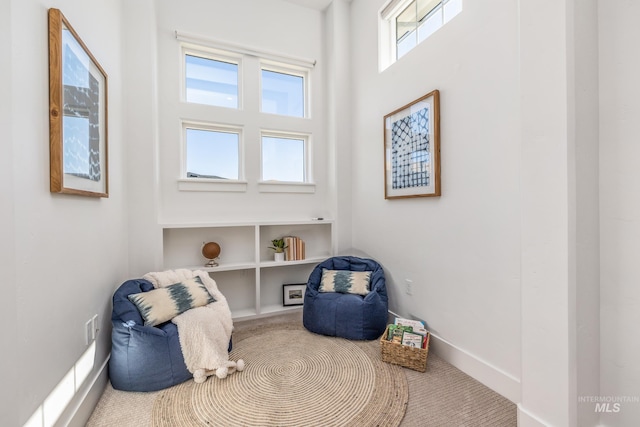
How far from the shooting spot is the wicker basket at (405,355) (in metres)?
1.79

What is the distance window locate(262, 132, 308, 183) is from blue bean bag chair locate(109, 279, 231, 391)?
1786 millimetres

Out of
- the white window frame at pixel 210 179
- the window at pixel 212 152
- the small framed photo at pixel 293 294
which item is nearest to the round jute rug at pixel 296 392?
the small framed photo at pixel 293 294

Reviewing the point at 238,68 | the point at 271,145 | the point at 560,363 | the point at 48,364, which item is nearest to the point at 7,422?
the point at 48,364

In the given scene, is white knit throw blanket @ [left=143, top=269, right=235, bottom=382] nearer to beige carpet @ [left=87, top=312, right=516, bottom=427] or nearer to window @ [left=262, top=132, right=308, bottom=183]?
beige carpet @ [left=87, top=312, right=516, bottom=427]

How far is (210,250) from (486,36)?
2.65m

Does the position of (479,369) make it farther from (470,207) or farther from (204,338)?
Result: (204,338)

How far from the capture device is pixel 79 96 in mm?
1412

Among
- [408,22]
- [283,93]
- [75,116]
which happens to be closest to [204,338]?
[75,116]

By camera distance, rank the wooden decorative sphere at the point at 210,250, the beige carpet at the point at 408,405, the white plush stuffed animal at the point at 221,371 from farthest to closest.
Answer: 1. the wooden decorative sphere at the point at 210,250
2. the white plush stuffed animal at the point at 221,371
3. the beige carpet at the point at 408,405

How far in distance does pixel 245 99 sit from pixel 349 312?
2.35 m

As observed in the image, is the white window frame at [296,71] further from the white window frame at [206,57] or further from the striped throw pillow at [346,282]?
the striped throw pillow at [346,282]

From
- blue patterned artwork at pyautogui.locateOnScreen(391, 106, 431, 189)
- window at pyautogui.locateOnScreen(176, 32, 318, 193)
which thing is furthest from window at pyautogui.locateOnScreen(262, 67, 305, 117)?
blue patterned artwork at pyautogui.locateOnScreen(391, 106, 431, 189)

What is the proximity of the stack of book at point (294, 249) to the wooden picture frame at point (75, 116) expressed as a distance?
5.29 feet

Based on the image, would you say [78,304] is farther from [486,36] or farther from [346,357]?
[486,36]
